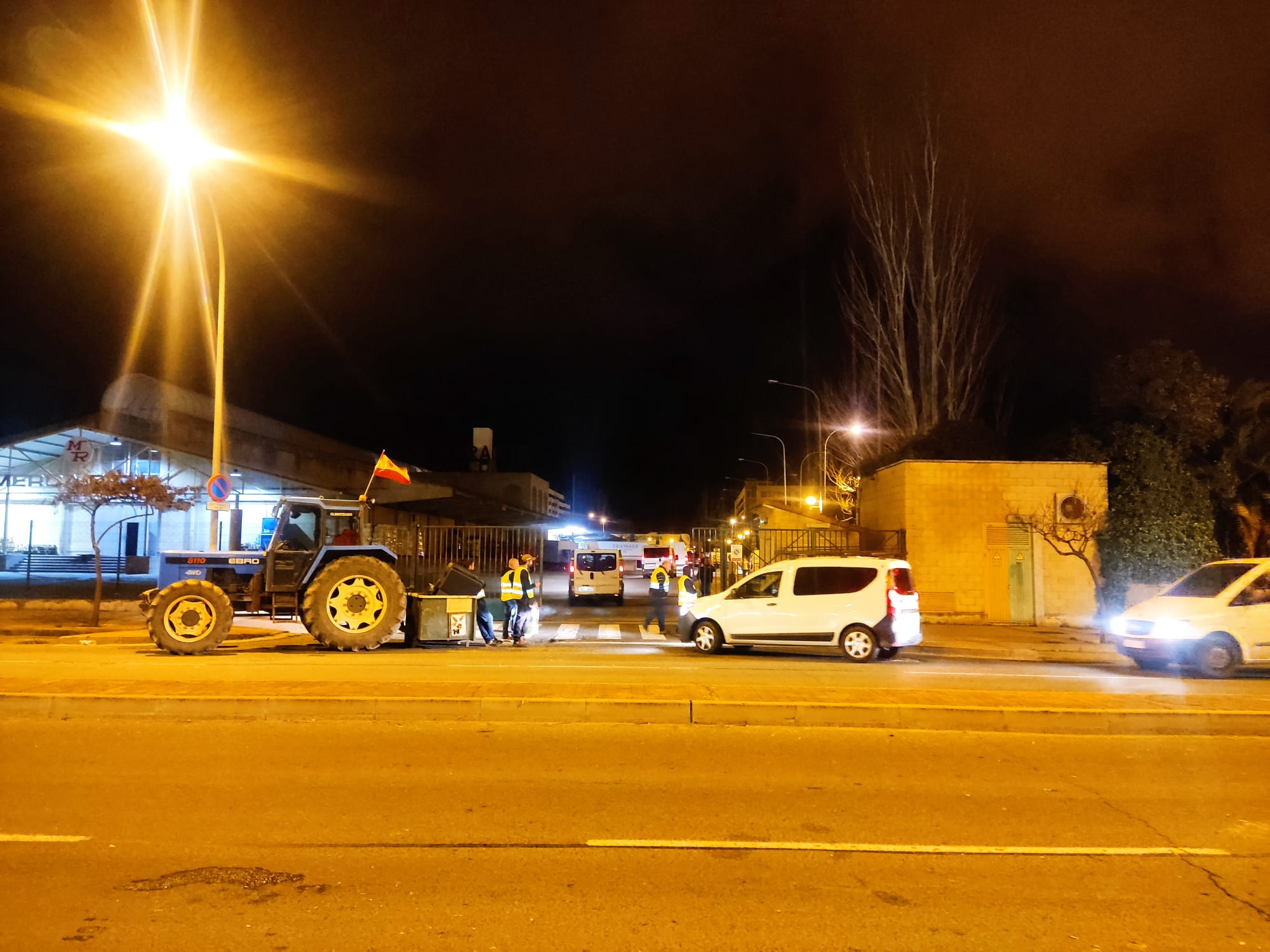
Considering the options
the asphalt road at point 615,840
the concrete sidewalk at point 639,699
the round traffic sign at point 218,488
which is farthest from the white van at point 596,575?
the asphalt road at point 615,840

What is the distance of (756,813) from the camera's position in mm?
6273

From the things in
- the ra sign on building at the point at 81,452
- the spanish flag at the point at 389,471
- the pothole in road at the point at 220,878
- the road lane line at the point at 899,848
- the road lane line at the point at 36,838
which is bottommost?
the road lane line at the point at 899,848

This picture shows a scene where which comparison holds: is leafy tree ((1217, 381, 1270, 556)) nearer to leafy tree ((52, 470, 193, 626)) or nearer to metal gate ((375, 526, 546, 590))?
metal gate ((375, 526, 546, 590))

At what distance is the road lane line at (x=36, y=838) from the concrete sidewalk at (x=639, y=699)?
3442mm

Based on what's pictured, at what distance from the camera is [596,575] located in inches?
1152

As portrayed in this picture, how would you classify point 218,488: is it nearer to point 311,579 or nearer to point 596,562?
point 311,579

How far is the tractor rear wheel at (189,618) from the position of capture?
1479 cm

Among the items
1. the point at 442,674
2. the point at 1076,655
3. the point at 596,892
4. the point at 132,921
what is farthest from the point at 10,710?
the point at 1076,655

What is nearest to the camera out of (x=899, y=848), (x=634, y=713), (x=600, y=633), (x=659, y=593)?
(x=899, y=848)

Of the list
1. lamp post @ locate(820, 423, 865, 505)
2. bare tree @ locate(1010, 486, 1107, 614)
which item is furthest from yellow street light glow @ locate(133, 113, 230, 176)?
lamp post @ locate(820, 423, 865, 505)

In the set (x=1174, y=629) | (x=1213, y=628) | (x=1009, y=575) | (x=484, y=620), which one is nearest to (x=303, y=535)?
(x=484, y=620)

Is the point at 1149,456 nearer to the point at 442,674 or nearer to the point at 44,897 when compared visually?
the point at 442,674

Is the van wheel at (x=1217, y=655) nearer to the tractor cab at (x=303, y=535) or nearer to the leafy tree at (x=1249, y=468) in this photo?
the leafy tree at (x=1249, y=468)

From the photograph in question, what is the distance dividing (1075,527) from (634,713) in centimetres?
1750
